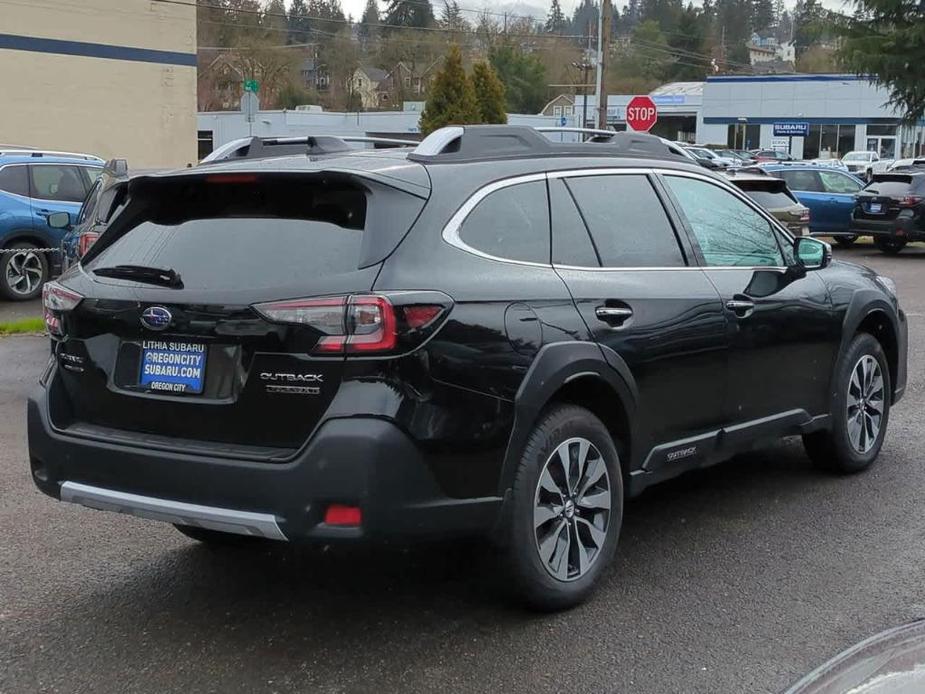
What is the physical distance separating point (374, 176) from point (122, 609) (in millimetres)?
2063

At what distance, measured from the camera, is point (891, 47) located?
3172cm

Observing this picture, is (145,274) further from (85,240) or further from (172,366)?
(85,240)

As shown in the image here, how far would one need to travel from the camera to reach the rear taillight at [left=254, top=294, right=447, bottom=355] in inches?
149

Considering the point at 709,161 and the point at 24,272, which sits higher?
the point at 709,161

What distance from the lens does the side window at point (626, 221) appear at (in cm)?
491

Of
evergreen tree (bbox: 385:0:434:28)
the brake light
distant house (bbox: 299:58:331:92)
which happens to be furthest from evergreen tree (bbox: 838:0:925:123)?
evergreen tree (bbox: 385:0:434:28)

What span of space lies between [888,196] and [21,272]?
15.9 metres

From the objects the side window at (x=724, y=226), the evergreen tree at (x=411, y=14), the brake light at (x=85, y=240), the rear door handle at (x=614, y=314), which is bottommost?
the brake light at (x=85, y=240)

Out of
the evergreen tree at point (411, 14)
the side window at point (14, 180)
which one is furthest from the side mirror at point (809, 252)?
the evergreen tree at point (411, 14)

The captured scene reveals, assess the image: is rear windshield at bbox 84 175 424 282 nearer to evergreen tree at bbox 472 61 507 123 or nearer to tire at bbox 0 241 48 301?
tire at bbox 0 241 48 301

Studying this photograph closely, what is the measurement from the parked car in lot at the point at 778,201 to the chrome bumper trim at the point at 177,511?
1242 centimetres

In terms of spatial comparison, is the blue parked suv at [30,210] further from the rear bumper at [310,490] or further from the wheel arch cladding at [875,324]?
the rear bumper at [310,490]

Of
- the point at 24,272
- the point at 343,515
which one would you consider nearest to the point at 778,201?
the point at 24,272

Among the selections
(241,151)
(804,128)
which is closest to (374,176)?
(241,151)
